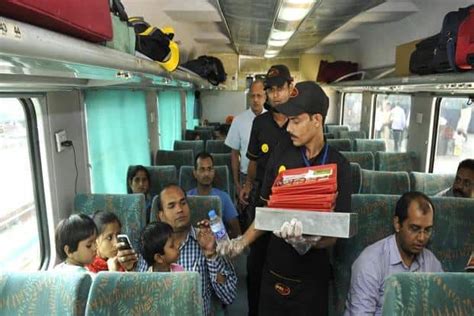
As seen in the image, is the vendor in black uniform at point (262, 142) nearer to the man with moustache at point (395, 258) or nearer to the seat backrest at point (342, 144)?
the man with moustache at point (395, 258)

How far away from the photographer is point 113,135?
4047 mm

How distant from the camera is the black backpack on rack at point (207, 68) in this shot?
235 inches

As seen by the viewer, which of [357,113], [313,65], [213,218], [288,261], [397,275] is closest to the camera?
[397,275]

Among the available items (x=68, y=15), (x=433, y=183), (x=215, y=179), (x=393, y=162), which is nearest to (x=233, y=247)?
(x=68, y=15)

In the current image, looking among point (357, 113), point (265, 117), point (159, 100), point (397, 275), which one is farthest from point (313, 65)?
point (397, 275)

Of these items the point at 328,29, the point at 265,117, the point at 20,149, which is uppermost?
the point at 328,29

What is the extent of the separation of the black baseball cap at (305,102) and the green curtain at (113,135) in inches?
91.9

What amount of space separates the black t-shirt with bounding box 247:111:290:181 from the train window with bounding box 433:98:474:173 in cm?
274

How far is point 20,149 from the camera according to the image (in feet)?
8.76

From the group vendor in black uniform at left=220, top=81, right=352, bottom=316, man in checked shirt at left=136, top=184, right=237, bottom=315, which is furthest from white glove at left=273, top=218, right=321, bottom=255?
man in checked shirt at left=136, top=184, right=237, bottom=315

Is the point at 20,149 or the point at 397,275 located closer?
the point at 397,275

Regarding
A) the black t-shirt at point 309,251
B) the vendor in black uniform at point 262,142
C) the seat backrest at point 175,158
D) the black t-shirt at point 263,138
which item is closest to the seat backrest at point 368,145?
the seat backrest at point 175,158

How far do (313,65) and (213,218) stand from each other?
9663 mm

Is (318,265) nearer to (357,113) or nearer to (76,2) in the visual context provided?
(76,2)
